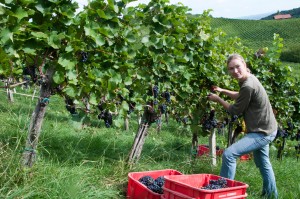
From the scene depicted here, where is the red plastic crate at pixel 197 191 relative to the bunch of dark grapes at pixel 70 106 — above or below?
below

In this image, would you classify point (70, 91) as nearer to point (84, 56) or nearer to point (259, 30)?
point (84, 56)

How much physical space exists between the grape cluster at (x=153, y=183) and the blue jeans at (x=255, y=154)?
568mm

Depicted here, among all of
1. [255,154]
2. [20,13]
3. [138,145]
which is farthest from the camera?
[138,145]

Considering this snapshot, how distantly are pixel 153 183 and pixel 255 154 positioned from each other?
1.14m

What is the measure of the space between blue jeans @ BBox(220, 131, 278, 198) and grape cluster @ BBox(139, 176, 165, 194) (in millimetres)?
568

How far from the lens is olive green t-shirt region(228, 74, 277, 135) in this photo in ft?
12.2

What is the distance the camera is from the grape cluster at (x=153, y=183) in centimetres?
354

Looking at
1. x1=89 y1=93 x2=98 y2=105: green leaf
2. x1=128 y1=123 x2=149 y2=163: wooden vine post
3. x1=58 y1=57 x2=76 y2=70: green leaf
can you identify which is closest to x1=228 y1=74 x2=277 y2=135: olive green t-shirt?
x1=128 y1=123 x2=149 y2=163: wooden vine post

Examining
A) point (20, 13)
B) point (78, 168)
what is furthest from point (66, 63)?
point (78, 168)

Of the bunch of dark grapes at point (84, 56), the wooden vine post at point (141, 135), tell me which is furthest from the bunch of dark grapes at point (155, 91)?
the bunch of dark grapes at point (84, 56)

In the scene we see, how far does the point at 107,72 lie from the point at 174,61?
3.22ft

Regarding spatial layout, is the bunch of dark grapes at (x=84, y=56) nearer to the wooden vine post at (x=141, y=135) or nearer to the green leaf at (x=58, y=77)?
the green leaf at (x=58, y=77)

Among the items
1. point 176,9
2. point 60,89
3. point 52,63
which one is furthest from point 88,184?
point 176,9

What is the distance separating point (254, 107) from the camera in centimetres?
381
